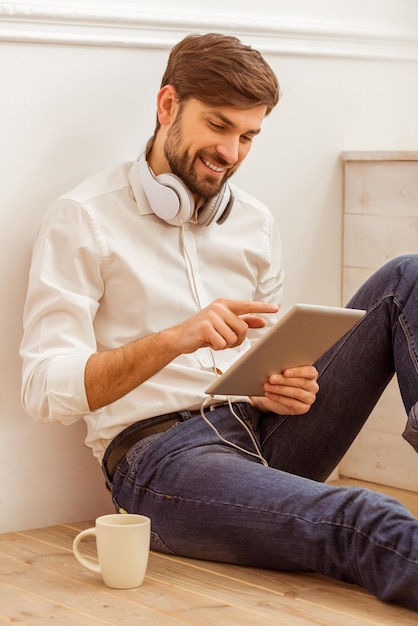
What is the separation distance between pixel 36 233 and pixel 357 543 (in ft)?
2.54

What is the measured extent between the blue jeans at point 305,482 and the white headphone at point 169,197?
318mm

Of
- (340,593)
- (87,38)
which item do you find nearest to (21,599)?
(340,593)

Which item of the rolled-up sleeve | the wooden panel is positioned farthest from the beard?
the wooden panel

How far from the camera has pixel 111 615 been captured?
1.43 m

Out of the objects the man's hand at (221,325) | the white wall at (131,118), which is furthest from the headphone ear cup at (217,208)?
the man's hand at (221,325)

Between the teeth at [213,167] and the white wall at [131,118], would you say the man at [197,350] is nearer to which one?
the teeth at [213,167]

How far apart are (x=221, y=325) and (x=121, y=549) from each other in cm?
34

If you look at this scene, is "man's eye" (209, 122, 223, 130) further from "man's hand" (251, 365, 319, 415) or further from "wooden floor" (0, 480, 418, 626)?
"wooden floor" (0, 480, 418, 626)

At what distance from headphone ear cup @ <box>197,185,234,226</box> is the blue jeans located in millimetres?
276

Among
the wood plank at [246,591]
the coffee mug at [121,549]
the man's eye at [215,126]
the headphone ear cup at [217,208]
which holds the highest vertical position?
the man's eye at [215,126]

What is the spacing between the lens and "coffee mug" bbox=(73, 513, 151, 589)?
4.89ft

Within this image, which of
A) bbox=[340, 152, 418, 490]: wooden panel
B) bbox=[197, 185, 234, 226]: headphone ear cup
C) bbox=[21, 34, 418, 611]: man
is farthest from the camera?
bbox=[340, 152, 418, 490]: wooden panel

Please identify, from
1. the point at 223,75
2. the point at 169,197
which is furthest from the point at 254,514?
the point at 223,75

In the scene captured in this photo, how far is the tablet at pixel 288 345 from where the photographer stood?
58.4 inches
